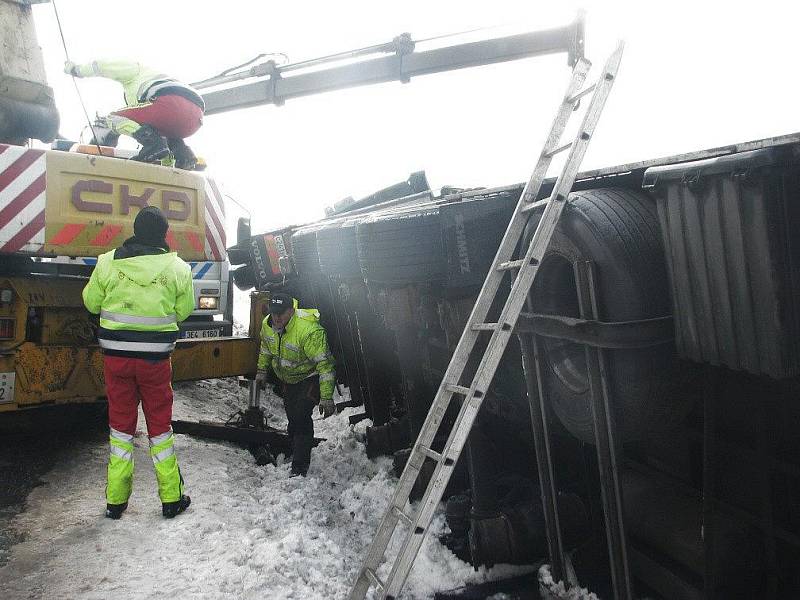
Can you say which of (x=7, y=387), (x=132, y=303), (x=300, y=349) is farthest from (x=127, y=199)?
(x=300, y=349)

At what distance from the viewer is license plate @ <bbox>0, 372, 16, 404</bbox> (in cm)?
378

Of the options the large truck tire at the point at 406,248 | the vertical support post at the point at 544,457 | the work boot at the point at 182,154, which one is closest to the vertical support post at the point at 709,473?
the vertical support post at the point at 544,457

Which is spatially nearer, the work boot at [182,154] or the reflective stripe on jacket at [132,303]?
the reflective stripe on jacket at [132,303]

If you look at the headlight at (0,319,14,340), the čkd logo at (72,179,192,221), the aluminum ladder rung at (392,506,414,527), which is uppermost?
the čkd logo at (72,179,192,221)

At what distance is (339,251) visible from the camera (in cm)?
425

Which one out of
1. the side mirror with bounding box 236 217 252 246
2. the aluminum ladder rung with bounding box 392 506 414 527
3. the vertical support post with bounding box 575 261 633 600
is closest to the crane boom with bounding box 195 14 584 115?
the side mirror with bounding box 236 217 252 246

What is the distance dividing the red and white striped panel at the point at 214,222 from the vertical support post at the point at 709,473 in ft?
11.6

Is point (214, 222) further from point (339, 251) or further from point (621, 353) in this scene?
point (621, 353)

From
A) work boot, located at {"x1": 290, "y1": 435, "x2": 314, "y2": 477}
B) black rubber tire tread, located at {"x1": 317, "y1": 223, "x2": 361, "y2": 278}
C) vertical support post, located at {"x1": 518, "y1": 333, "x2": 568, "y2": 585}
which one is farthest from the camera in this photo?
work boot, located at {"x1": 290, "y1": 435, "x2": 314, "y2": 477}

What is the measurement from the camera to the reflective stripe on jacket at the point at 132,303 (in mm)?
3455

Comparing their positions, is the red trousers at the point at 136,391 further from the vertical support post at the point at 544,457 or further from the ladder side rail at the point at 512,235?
the vertical support post at the point at 544,457

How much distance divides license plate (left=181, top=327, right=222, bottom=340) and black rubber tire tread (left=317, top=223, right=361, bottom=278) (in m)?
1.58

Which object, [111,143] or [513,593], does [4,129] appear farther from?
[513,593]

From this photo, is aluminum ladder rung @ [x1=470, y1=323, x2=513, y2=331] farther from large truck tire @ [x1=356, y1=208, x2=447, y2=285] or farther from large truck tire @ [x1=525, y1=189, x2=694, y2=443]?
large truck tire @ [x1=356, y1=208, x2=447, y2=285]
